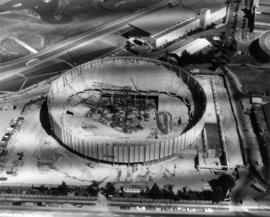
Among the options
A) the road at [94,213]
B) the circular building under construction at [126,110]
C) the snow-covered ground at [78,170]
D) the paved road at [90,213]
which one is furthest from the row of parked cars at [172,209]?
the circular building under construction at [126,110]

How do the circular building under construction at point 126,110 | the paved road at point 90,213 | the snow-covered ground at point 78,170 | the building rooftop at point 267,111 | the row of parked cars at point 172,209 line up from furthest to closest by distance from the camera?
the building rooftop at point 267,111 → the circular building under construction at point 126,110 → the snow-covered ground at point 78,170 → the row of parked cars at point 172,209 → the paved road at point 90,213

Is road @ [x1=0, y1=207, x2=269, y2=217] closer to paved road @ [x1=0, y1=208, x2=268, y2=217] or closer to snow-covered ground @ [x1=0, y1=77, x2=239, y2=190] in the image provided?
paved road @ [x1=0, y1=208, x2=268, y2=217]

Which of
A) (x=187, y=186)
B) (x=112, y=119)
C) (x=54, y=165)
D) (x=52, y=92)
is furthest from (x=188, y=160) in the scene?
(x=52, y=92)

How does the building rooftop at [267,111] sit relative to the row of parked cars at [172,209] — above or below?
above

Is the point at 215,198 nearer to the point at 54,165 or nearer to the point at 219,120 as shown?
the point at 219,120

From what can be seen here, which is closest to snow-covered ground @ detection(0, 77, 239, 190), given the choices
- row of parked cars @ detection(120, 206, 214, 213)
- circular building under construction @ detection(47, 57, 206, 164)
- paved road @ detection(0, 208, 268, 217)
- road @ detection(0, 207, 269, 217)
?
circular building under construction @ detection(47, 57, 206, 164)

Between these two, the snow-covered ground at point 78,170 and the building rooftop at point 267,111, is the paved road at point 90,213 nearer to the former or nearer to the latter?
the snow-covered ground at point 78,170

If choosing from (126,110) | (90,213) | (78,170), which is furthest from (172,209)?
(126,110)

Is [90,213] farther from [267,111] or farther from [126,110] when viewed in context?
[267,111]

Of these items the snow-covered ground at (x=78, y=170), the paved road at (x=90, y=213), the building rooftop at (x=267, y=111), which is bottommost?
the paved road at (x=90, y=213)

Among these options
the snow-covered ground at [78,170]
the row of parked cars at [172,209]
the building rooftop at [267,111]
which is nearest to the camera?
the row of parked cars at [172,209]
